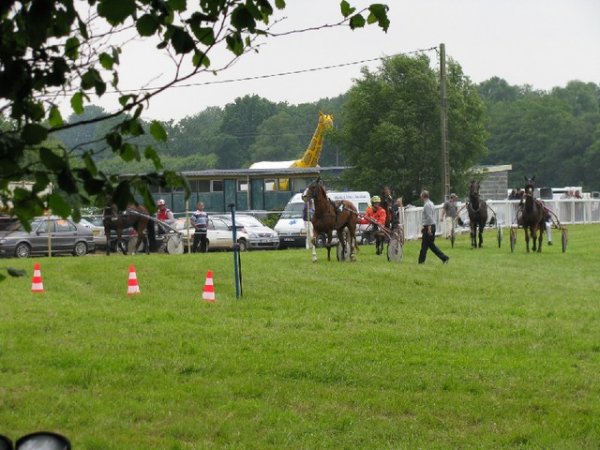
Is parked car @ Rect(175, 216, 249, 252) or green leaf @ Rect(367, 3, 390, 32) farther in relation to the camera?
parked car @ Rect(175, 216, 249, 252)

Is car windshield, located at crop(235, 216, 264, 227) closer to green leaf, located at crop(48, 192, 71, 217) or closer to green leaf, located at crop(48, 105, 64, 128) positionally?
green leaf, located at crop(48, 105, 64, 128)

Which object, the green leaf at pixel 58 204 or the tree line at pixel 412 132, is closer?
the green leaf at pixel 58 204

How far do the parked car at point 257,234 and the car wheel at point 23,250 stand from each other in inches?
312

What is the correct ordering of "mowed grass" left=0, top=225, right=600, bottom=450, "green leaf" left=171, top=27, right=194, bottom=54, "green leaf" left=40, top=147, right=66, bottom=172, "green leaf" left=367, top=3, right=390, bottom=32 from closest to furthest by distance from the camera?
"green leaf" left=40, top=147, right=66, bottom=172, "green leaf" left=171, top=27, right=194, bottom=54, "green leaf" left=367, top=3, right=390, bottom=32, "mowed grass" left=0, top=225, right=600, bottom=450

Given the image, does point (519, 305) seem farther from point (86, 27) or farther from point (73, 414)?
point (86, 27)

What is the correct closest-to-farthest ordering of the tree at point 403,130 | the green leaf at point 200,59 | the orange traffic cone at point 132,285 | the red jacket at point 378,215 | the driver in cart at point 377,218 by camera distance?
the green leaf at point 200,59
the orange traffic cone at point 132,285
the driver in cart at point 377,218
the red jacket at point 378,215
the tree at point 403,130

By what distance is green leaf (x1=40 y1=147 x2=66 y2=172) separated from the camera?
548cm

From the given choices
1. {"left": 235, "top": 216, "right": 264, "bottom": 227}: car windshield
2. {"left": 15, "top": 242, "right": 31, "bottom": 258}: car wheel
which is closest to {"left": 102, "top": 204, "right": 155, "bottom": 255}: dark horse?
{"left": 15, "top": 242, "right": 31, "bottom": 258}: car wheel

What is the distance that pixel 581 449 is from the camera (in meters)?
8.52

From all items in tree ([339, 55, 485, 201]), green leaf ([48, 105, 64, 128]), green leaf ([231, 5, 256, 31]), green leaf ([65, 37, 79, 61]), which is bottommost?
green leaf ([48, 105, 64, 128])

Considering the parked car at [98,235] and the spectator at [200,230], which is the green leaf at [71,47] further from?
the parked car at [98,235]

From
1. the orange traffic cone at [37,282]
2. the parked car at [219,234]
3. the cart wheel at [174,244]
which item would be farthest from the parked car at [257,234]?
the orange traffic cone at [37,282]

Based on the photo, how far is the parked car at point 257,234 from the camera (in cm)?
4100

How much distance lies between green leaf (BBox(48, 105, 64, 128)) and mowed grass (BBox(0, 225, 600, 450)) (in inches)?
126
